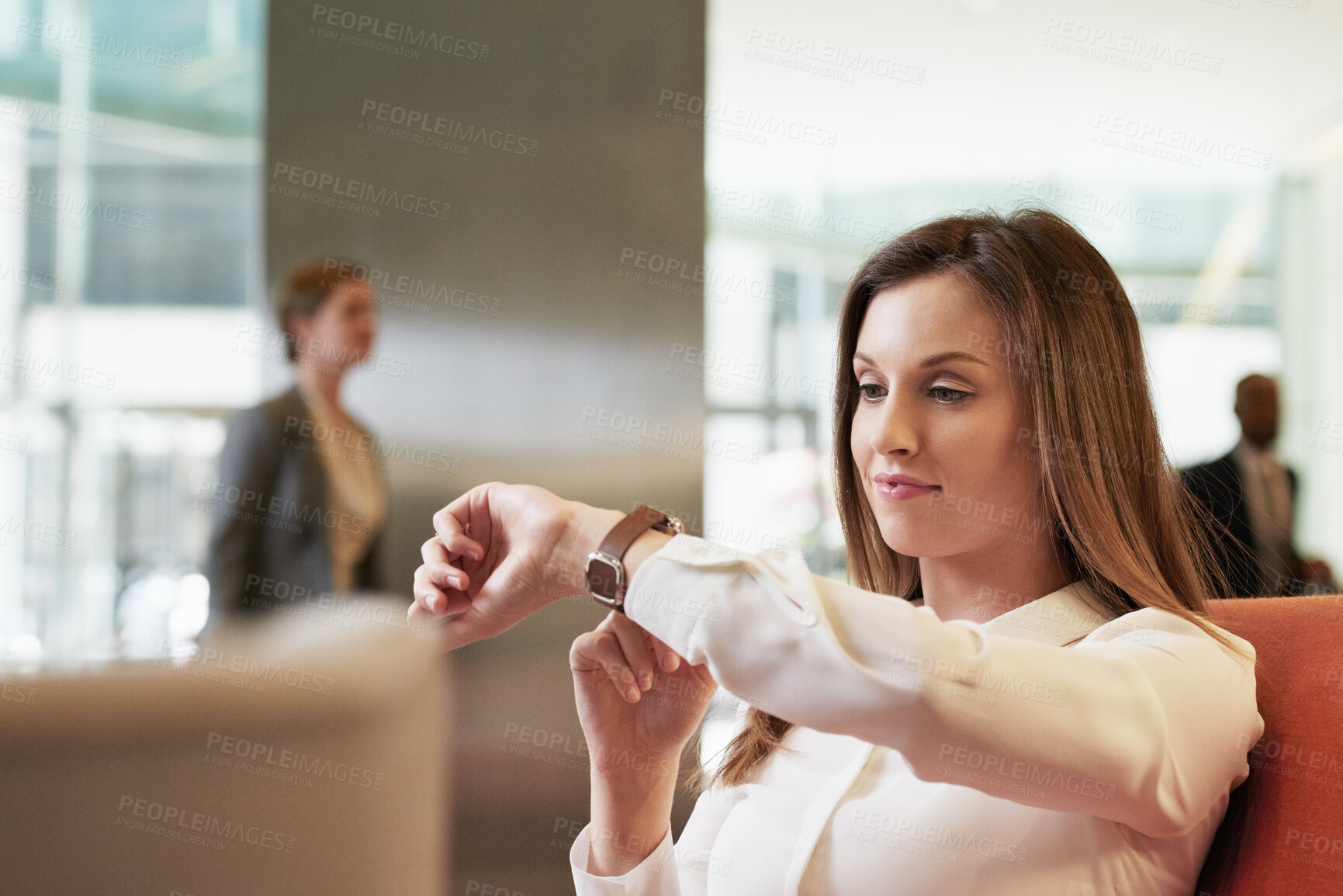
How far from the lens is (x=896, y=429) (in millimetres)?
1058

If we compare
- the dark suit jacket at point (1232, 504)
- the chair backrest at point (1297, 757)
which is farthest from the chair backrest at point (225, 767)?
the dark suit jacket at point (1232, 504)

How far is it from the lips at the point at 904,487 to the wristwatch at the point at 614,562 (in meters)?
0.32

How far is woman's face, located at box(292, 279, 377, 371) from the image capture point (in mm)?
3279

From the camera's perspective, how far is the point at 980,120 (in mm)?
4801

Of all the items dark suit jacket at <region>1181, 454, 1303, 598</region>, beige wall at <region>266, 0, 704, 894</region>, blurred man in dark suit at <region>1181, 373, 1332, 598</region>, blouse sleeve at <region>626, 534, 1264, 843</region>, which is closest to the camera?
blouse sleeve at <region>626, 534, 1264, 843</region>

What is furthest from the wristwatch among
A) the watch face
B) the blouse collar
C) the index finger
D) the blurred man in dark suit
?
the blurred man in dark suit

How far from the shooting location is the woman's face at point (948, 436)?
1.06 metres

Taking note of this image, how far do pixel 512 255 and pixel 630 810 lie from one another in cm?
263

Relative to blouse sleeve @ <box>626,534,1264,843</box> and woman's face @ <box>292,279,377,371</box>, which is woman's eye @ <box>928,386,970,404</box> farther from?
woman's face @ <box>292,279,377,371</box>

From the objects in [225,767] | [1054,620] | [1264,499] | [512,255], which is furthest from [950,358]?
[1264,499]

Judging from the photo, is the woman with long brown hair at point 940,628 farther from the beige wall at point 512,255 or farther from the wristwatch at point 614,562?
the beige wall at point 512,255

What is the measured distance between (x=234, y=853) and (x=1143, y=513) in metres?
2.68

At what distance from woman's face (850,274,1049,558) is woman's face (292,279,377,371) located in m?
2.46

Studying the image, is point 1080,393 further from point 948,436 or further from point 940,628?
point 940,628
